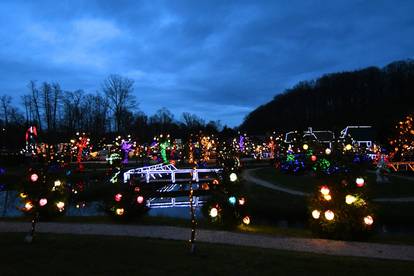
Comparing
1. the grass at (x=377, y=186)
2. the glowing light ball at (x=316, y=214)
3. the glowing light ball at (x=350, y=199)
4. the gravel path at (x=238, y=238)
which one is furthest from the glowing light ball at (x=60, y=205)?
the grass at (x=377, y=186)

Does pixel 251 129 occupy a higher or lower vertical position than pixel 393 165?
higher

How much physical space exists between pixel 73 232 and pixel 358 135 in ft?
253

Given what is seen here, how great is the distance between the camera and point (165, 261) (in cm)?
845

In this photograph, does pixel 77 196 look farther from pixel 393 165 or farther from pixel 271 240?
pixel 393 165

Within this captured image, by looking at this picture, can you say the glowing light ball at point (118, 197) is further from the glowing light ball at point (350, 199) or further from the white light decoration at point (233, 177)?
the glowing light ball at point (350, 199)

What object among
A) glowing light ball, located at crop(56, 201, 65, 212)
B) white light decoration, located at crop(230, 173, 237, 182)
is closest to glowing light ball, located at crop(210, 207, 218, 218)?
white light decoration, located at crop(230, 173, 237, 182)

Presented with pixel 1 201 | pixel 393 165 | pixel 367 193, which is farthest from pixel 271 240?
pixel 393 165

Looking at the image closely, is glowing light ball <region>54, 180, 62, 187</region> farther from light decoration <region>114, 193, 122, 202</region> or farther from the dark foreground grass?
the dark foreground grass

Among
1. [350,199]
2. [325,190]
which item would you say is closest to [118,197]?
[325,190]

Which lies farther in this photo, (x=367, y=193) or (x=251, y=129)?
(x=251, y=129)

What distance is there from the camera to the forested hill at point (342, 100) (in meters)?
106

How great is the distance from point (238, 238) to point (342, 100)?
119m

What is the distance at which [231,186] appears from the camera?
13188 mm

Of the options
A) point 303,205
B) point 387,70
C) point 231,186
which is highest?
point 387,70
